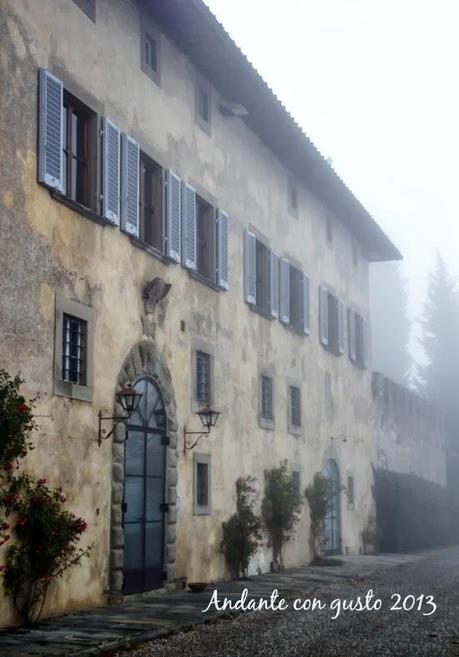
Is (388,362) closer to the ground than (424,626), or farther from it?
farther from it

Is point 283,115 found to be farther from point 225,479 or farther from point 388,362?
point 388,362

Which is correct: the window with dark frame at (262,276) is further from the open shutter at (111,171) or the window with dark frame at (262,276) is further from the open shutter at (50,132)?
the open shutter at (50,132)

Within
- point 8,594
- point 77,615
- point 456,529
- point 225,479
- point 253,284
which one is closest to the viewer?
point 8,594

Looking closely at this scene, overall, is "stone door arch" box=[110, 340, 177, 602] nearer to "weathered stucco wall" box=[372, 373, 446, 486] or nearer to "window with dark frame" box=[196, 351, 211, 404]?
"window with dark frame" box=[196, 351, 211, 404]

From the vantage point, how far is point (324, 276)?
2470 centimetres

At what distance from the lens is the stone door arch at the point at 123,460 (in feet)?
43.5

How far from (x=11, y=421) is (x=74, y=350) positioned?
2.42 meters

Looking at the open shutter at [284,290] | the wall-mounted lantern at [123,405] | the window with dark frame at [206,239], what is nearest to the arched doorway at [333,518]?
the open shutter at [284,290]

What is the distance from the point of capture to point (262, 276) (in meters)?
20.5

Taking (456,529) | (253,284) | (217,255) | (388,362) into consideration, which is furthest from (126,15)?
(388,362)

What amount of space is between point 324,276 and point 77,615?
46.9 ft

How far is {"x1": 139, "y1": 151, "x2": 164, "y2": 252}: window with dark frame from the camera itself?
50.2 ft

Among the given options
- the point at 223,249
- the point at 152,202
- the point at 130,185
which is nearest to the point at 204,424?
the point at 223,249

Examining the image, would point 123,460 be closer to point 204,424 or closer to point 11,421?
point 204,424
